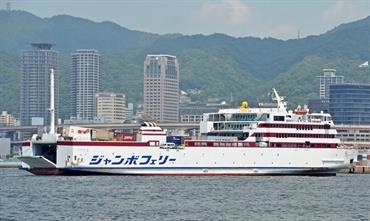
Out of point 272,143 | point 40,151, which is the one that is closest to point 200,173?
point 272,143

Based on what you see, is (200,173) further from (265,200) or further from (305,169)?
(265,200)

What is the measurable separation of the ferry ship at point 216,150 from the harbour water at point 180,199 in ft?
6.01

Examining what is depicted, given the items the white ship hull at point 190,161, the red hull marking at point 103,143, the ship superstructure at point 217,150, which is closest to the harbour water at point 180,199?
the white ship hull at point 190,161

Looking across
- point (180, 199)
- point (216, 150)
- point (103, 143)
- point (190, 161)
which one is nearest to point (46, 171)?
point (103, 143)

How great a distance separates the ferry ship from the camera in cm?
7969

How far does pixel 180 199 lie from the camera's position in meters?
58.7

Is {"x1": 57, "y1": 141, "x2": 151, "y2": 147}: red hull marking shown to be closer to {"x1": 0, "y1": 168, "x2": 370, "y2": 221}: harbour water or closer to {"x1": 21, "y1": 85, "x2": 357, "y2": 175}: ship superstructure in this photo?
{"x1": 21, "y1": 85, "x2": 357, "y2": 175}: ship superstructure

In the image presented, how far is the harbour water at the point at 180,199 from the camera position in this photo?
50312 mm

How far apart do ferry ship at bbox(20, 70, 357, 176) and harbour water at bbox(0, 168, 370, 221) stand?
6.01 feet

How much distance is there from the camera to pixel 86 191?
63.1 metres

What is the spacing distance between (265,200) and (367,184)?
24939mm

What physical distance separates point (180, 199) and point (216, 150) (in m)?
24.8

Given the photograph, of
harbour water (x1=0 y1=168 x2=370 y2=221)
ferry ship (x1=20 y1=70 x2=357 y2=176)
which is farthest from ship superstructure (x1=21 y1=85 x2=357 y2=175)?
harbour water (x1=0 y1=168 x2=370 y2=221)

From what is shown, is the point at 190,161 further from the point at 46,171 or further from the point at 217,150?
the point at 46,171
